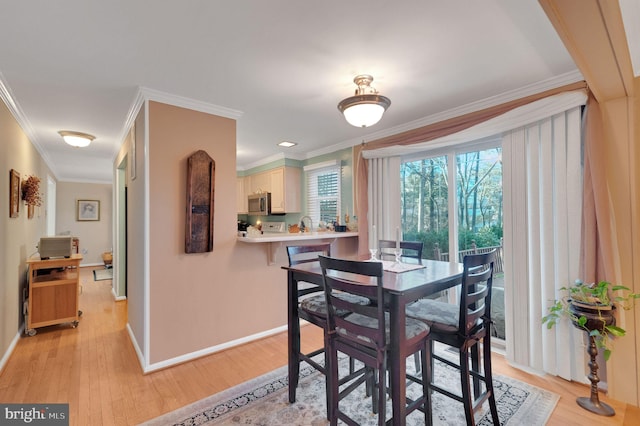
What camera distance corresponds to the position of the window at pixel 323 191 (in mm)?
4555

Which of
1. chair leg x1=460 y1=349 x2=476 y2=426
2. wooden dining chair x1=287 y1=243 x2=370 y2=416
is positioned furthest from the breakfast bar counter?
chair leg x1=460 y1=349 x2=476 y2=426

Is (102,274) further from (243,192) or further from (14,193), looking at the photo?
(14,193)

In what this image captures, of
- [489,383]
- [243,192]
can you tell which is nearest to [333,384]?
[489,383]

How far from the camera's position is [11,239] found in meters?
2.95

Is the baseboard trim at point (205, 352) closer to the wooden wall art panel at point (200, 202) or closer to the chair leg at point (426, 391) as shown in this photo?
the wooden wall art panel at point (200, 202)

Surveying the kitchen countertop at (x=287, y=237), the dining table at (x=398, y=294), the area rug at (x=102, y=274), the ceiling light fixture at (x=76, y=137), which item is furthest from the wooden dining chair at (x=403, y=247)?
the area rug at (x=102, y=274)

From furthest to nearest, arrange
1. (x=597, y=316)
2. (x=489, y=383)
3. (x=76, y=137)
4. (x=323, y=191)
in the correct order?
(x=323, y=191)
(x=76, y=137)
(x=597, y=316)
(x=489, y=383)

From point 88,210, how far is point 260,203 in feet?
19.2

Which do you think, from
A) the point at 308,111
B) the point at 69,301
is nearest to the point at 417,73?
the point at 308,111

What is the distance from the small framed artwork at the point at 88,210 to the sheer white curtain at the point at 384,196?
8.17m

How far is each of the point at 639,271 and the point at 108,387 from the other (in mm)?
3951

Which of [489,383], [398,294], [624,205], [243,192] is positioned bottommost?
[489,383]

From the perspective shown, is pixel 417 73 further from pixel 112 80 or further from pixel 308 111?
pixel 112 80

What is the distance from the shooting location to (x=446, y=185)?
3.26m
